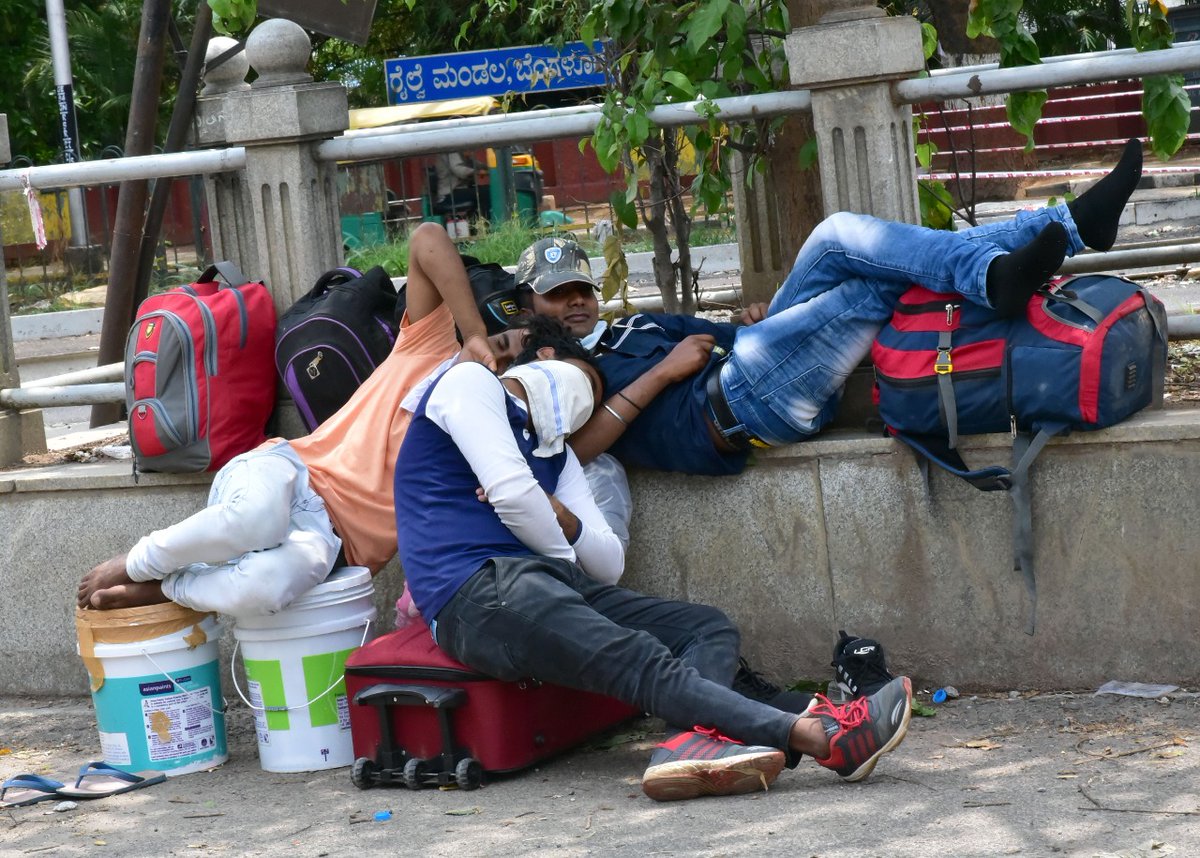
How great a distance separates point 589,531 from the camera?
14.3 ft

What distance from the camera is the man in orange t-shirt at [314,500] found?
434 cm

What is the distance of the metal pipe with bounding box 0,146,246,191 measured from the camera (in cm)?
522

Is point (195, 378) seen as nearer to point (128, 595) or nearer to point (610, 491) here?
point (128, 595)

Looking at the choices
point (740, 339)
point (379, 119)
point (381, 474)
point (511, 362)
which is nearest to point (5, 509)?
point (381, 474)

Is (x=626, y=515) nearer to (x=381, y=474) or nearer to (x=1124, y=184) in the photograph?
(x=381, y=474)

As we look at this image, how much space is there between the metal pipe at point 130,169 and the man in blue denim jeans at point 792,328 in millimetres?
1195

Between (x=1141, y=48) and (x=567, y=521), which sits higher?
(x=1141, y=48)

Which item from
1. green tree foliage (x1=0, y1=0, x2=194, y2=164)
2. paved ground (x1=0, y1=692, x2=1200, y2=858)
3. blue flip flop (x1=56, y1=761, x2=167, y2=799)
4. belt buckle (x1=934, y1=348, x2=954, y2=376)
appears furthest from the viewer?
green tree foliage (x1=0, y1=0, x2=194, y2=164)

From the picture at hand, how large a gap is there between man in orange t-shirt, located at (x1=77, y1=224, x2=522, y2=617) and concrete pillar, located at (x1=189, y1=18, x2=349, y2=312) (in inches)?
21.6

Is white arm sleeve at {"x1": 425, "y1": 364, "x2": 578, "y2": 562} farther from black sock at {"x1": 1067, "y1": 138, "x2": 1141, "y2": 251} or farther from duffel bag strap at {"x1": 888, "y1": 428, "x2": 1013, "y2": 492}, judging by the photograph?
black sock at {"x1": 1067, "y1": 138, "x2": 1141, "y2": 251}

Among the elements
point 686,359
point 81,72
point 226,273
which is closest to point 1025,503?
point 686,359

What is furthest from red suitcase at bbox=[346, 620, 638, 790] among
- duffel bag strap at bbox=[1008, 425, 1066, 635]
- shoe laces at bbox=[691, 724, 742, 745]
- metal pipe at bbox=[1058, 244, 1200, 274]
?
metal pipe at bbox=[1058, 244, 1200, 274]

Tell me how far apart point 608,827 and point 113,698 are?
Result: 65.9 inches

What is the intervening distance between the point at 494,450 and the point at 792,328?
0.99 m
